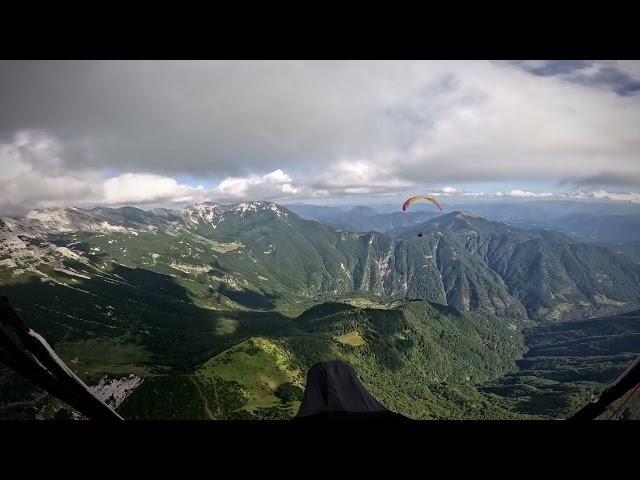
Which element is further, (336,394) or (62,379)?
(336,394)

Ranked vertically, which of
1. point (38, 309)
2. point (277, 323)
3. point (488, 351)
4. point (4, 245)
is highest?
point (4, 245)

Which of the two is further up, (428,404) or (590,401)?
(590,401)

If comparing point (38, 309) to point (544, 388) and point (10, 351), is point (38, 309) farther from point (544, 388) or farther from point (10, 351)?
point (544, 388)

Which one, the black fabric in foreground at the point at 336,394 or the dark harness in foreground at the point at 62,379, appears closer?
the dark harness in foreground at the point at 62,379

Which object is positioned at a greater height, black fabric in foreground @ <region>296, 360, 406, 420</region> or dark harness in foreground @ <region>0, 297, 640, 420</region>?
dark harness in foreground @ <region>0, 297, 640, 420</region>

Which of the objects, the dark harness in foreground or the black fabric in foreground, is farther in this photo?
the black fabric in foreground

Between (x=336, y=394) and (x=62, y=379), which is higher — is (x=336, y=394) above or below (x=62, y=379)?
below

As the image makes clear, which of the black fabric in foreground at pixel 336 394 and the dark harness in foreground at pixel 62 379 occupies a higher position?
the dark harness in foreground at pixel 62 379
